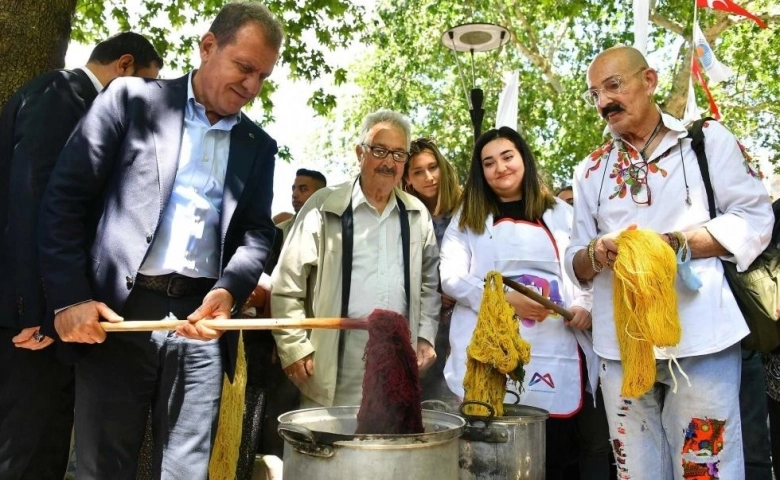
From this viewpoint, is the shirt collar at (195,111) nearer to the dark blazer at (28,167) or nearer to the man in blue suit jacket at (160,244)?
the man in blue suit jacket at (160,244)

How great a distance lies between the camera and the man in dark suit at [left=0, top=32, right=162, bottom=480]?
120 inches

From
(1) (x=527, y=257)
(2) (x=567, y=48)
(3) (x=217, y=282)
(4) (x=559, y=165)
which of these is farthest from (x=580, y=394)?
(2) (x=567, y=48)

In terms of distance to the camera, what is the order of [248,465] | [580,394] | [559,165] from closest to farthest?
[580,394] → [248,465] → [559,165]

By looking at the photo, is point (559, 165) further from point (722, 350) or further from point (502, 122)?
point (722, 350)

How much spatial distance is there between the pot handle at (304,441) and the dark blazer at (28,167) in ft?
3.89

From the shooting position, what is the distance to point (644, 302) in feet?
10.2

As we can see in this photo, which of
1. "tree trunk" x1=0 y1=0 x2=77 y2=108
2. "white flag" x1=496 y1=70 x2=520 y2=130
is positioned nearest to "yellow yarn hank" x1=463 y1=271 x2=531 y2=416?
"tree trunk" x1=0 y1=0 x2=77 y2=108

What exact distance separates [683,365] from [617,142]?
1.13 metres

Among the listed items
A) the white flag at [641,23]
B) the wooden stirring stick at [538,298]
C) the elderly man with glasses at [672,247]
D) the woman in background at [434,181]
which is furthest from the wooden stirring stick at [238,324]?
the white flag at [641,23]

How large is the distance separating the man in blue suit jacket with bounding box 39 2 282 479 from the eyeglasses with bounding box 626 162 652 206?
1761 millimetres

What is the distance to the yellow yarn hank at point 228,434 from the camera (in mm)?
3953

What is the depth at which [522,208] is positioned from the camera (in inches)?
180

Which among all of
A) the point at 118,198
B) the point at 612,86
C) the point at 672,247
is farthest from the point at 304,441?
the point at 612,86

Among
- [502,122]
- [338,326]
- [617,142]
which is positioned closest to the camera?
[338,326]
